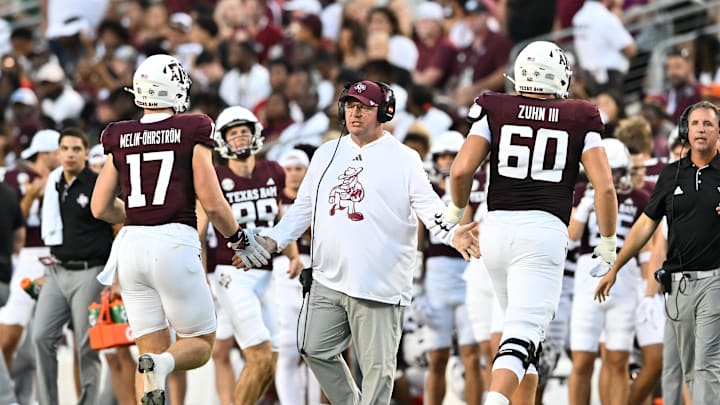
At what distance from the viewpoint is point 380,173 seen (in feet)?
30.1

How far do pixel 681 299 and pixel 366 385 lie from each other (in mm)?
2185

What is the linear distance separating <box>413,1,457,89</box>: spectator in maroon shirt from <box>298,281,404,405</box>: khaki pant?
8.03 metres

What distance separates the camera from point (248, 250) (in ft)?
30.3

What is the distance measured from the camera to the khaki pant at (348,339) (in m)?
9.05

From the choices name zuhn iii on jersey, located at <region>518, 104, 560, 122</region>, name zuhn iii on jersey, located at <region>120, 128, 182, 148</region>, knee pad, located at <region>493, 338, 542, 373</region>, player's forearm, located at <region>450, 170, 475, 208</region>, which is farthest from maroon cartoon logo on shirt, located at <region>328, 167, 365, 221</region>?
knee pad, located at <region>493, 338, 542, 373</region>

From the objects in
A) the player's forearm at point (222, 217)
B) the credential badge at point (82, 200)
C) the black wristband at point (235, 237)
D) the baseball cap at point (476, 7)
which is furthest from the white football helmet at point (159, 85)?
the baseball cap at point (476, 7)

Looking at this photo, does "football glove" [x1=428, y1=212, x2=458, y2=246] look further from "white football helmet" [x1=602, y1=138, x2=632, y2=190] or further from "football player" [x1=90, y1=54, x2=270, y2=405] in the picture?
"white football helmet" [x1=602, y1=138, x2=632, y2=190]

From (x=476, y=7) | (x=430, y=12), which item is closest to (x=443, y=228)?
(x=476, y=7)

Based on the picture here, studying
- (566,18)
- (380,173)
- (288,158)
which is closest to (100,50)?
(566,18)

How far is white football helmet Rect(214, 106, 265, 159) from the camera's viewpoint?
11.2 metres

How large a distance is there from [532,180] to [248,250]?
186 cm

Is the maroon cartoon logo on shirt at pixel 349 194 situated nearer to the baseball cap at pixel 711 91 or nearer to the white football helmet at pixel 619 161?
the white football helmet at pixel 619 161

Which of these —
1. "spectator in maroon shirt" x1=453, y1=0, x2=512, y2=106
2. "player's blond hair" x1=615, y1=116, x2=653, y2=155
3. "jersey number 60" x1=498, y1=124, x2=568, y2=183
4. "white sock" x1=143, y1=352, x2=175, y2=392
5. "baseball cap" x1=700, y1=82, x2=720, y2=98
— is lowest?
"white sock" x1=143, y1=352, x2=175, y2=392

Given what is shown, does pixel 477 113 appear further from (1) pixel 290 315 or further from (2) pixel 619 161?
(1) pixel 290 315
